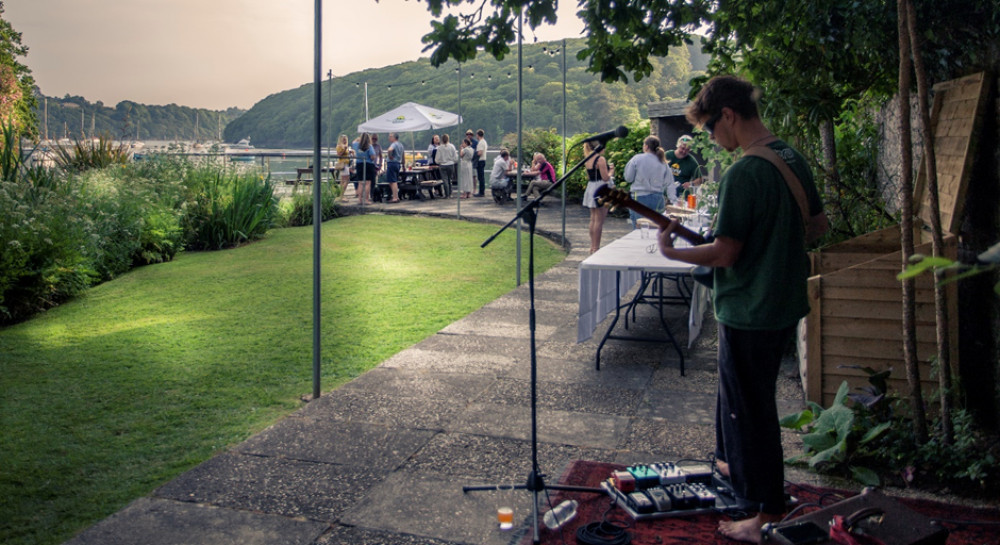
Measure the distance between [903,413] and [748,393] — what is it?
1.60 meters

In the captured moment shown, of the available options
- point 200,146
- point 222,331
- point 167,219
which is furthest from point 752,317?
point 200,146

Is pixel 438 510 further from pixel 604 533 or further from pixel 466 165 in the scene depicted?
pixel 466 165

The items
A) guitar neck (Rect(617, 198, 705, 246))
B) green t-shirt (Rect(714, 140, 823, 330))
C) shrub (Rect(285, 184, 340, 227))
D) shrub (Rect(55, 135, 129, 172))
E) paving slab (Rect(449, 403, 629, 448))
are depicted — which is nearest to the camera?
green t-shirt (Rect(714, 140, 823, 330))

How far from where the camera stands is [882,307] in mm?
4062

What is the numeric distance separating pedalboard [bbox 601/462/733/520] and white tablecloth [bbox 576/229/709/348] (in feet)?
6.83

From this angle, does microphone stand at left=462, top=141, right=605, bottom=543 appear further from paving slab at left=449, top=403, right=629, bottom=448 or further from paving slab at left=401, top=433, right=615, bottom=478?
paving slab at left=449, top=403, right=629, bottom=448

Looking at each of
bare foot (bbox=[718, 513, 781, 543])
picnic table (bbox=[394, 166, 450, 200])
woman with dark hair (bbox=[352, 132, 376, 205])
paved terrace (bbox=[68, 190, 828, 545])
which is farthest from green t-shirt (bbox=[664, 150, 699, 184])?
picnic table (bbox=[394, 166, 450, 200])

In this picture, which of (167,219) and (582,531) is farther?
(167,219)

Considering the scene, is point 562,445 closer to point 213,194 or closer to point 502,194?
point 213,194

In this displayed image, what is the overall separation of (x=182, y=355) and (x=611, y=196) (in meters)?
4.45

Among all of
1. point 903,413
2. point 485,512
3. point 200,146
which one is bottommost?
point 485,512

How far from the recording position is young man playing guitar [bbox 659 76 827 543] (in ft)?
8.63

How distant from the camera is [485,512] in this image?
10.6 feet

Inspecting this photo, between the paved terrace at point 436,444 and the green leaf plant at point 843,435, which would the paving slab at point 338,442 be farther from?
the green leaf plant at point 843,435
